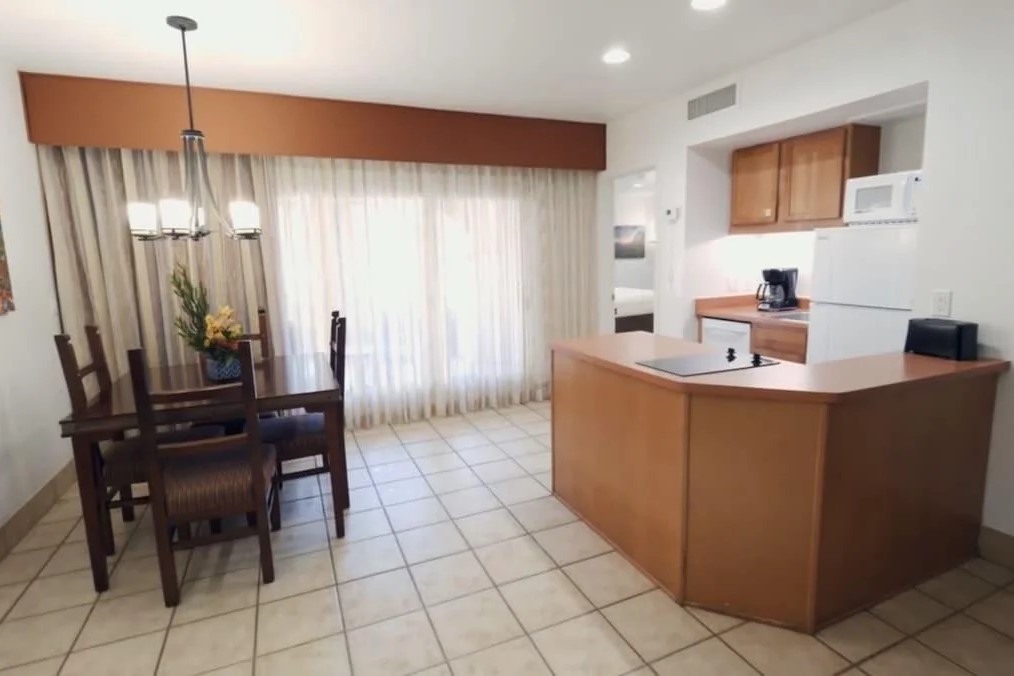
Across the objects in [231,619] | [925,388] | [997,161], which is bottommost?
[231,619]

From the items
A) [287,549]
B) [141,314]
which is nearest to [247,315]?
[141,314]

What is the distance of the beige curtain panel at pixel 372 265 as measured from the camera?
11.7 feet

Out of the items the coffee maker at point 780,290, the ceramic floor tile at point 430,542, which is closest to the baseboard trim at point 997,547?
the coffee maker at point 780,290

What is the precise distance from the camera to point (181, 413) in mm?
2256

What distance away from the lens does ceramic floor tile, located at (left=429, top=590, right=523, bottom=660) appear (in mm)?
1964

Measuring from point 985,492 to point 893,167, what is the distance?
204 cm

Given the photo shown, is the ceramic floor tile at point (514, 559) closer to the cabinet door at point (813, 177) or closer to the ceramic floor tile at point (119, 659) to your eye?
the ceramic floor tile at point (119, 659)

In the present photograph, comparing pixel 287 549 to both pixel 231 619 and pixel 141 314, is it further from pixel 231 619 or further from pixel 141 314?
pixel 141 314

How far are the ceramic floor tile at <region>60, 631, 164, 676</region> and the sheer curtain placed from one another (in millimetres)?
2351

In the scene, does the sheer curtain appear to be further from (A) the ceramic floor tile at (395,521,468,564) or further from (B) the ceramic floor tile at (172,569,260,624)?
(B) the ceramic floor tile at (172,569,260,624)

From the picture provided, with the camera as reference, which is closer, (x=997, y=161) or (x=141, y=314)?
(x=997, y=161)

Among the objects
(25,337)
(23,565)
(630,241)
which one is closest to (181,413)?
(23,565)

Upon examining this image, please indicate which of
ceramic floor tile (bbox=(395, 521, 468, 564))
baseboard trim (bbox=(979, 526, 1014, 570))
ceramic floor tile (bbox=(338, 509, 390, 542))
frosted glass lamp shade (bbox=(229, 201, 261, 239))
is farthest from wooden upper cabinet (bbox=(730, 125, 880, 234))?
frosted glass lamp shade (bbox=(229, 201, 261, 239))

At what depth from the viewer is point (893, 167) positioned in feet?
10.9
